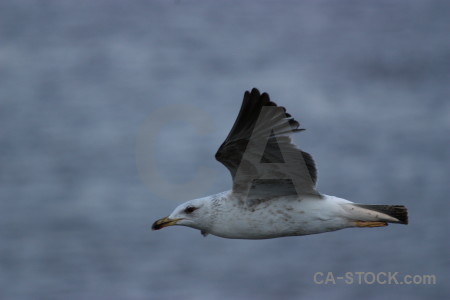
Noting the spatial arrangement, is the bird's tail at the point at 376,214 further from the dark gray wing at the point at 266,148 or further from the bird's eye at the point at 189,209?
the bird's eye at the point at 189,209

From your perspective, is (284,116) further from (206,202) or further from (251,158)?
(206,202)

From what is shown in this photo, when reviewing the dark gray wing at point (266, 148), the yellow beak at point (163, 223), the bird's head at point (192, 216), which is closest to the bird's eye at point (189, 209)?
the bird's head at point (192, 216)

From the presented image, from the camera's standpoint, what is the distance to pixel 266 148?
7.64m

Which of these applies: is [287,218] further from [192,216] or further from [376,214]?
[192,216]

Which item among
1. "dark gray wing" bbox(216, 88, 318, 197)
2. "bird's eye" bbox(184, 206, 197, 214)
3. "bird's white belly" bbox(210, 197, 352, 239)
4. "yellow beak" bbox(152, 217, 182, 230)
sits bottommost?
"bird's white belly" bbox(210, 197, 352, 239)

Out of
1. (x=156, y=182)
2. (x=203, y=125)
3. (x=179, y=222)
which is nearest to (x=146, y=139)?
(x=156, y=182)

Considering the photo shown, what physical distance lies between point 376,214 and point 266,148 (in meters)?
1.14

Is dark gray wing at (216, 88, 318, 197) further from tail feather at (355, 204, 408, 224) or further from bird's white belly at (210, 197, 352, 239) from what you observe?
tail feather at (355, 204, 408, 224)

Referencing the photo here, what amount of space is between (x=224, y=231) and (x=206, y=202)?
30cm

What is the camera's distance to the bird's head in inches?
320

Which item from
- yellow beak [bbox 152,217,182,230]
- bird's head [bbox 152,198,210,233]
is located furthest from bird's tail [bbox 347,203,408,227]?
yellow beak [bbox 152,217,182,230]

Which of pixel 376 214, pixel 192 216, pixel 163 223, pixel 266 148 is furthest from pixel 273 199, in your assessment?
pixel 163 223

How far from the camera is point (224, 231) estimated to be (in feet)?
26.4

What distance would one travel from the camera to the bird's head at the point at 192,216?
8133 mm
